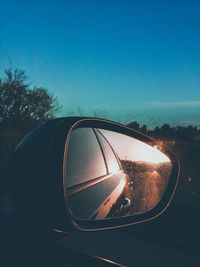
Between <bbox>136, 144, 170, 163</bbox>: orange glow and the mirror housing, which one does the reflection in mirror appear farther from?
the mirror housing

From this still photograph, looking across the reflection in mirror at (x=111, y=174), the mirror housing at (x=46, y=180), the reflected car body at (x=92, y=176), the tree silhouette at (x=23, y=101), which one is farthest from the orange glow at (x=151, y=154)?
the tree silhouette at (x=23, y=101)

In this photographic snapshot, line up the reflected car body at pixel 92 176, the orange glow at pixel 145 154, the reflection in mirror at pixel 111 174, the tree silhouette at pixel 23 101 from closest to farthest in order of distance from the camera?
the reflected car body at pixel 92 176
the reflection in mirror at pixel 111 174
the orange glow at pixel 145 154
the tree silhouette at pixel 23 101

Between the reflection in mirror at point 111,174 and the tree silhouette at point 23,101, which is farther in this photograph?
the tree silhouette at point 23,101

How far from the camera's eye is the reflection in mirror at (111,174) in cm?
162

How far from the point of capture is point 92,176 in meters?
2.14

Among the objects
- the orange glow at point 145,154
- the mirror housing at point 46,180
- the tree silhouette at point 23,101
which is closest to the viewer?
the mirror housing at point 46,180

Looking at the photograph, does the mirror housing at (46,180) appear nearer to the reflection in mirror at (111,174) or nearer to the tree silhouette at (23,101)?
the reflection in mirror at (111,174)

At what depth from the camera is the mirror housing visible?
1.11m

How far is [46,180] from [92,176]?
105cm

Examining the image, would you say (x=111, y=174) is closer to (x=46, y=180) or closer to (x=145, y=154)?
(x=145, y=154)

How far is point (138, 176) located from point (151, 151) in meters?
0.30

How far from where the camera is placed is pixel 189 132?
12102 mm

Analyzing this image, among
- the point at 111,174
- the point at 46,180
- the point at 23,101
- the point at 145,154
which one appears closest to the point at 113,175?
the point at 111,174

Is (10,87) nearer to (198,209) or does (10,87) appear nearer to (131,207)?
(198,209)
